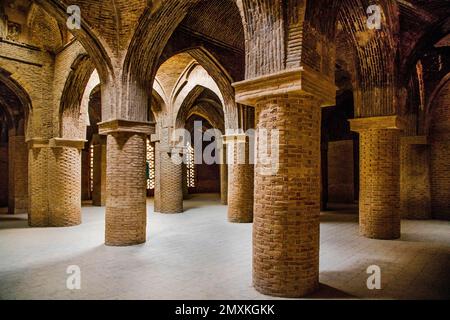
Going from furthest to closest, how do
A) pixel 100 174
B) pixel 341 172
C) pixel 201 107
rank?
pixel 201 107
pixel 341 172
pixel 100 174

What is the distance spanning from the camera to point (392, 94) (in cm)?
820

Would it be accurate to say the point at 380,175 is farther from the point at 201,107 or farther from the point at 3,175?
the point at 3,175

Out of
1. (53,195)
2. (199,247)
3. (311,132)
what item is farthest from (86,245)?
(311,132)

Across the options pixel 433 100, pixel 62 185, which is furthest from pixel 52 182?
pixel 433 100

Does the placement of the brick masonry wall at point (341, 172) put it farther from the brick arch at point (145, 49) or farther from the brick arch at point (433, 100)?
the brick arch at point (145, 49)

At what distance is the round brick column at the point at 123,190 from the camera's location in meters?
7.55

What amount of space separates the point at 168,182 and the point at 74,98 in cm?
488

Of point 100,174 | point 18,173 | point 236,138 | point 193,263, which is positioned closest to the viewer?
point 193,263

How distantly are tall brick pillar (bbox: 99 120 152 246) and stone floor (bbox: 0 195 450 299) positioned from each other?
0.46m

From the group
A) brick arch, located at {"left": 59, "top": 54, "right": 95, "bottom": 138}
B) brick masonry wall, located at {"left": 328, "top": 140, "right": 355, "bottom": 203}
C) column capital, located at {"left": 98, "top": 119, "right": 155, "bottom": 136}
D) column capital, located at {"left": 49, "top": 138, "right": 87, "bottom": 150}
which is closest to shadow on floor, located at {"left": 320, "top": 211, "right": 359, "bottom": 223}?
A: brick masonry wall, located at {"left": 328, "top": 140, "right": 355, "bottom": 203}

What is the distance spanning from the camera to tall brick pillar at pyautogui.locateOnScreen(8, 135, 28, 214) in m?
→ 14.0

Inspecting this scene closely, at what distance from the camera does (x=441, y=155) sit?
11852mm

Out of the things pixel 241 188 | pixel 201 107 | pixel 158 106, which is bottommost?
pixel 241 188

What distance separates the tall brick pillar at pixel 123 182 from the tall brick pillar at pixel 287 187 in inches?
157
